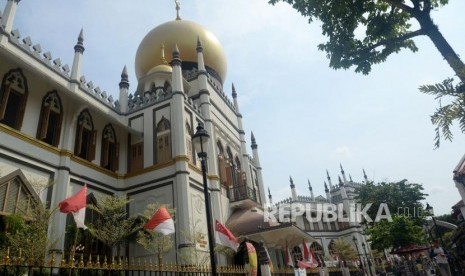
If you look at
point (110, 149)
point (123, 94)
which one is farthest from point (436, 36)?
point (123, 94)

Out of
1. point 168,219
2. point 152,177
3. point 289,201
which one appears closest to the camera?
point 168,219

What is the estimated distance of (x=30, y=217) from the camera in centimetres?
982

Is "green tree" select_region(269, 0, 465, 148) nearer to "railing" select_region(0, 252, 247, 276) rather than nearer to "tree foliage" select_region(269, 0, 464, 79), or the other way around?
"tree foliage" select_region(269, 0, 464, 79)

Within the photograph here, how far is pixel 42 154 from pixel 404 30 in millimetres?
12098

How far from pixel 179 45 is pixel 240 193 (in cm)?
1145

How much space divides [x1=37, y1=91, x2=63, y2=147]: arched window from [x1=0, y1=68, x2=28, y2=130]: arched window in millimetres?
803

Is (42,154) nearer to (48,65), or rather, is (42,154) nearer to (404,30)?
(48,65)

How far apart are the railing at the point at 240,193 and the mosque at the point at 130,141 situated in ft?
0.21

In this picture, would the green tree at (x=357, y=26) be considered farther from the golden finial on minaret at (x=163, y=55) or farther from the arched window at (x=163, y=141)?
the golden finial on minaret at (x=163, y=55)

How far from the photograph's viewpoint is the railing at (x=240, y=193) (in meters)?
19.0

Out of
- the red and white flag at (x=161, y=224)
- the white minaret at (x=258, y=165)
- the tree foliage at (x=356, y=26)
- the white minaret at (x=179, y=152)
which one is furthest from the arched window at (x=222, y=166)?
the tree foliage at (x=356, y=26)

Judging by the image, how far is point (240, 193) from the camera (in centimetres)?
1941

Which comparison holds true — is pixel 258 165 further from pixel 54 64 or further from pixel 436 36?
pixel 436 36

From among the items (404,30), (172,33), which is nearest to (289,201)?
(172,33)
